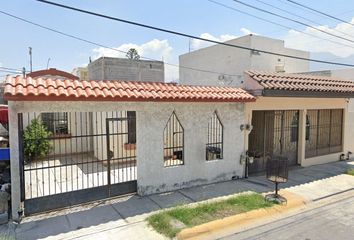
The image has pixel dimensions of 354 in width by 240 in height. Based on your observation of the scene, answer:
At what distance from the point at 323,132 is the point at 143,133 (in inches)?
383

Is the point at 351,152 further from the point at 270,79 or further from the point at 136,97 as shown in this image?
the point at 136,97

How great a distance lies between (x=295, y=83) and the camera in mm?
10453

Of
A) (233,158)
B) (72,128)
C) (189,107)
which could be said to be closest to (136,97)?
(189,107)

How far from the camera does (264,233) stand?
238 inches

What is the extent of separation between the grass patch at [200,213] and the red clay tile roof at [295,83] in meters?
3.95

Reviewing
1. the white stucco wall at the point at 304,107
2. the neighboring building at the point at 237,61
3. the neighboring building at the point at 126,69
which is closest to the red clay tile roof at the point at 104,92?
the white stucco wall at the point at 304,107

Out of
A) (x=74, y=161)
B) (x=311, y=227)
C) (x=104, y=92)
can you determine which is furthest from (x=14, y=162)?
(x=311, y=227)

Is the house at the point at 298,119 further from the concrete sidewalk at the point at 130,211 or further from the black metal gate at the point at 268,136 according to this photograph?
the concrete sidewalk at the point at 130,211

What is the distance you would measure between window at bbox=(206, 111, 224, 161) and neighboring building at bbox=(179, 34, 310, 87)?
4823 mm

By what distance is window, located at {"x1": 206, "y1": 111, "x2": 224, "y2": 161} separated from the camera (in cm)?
959

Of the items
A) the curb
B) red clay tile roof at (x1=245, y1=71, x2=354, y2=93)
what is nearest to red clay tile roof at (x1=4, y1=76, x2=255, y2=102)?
red clay tile roof at (x1=245, y1=71, x2=354, y2=93)

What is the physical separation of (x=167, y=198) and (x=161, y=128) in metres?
2.01

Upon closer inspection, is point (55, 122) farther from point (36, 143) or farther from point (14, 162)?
point (14, 162)

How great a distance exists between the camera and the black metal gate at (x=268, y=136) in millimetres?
11080
